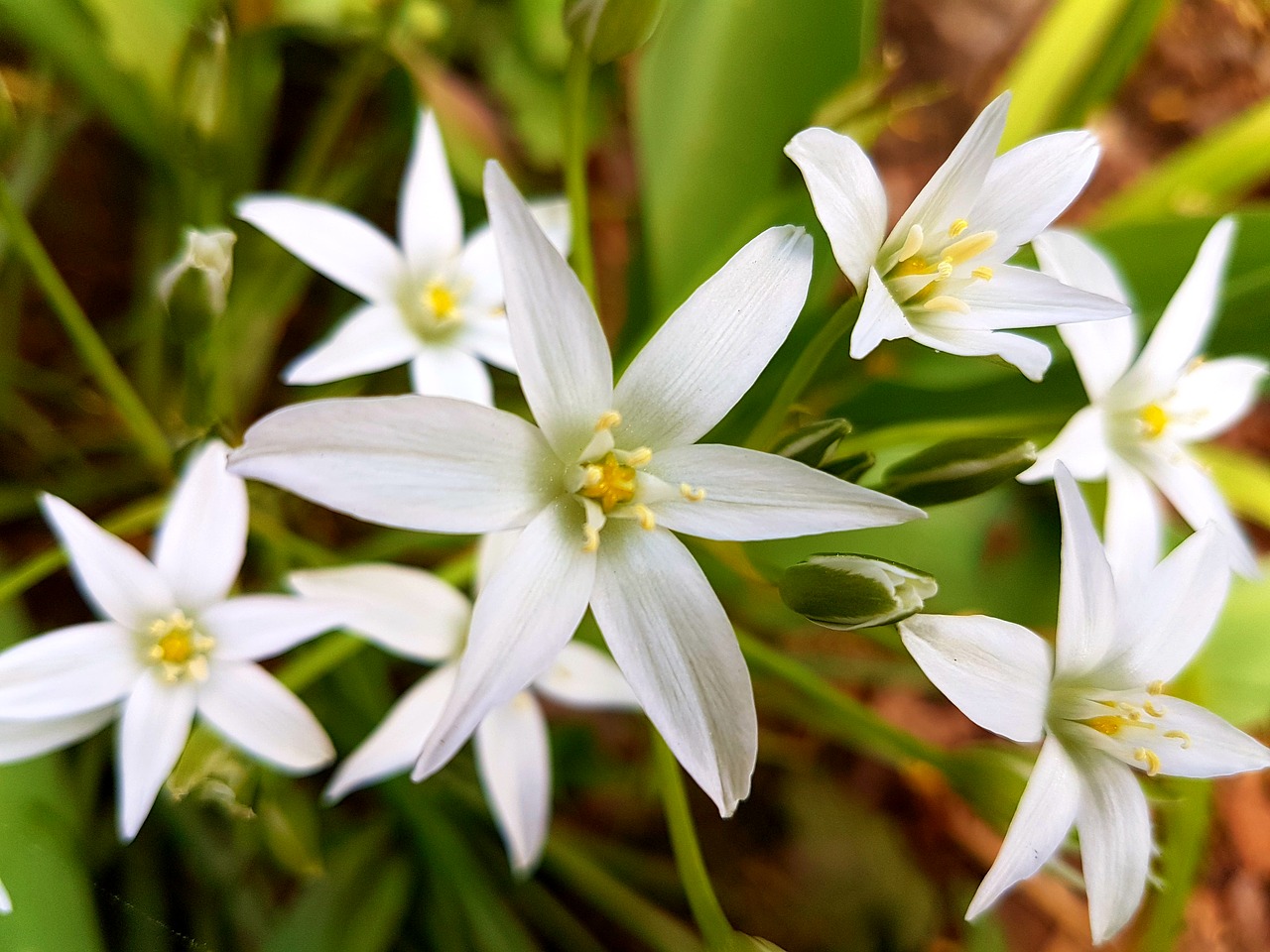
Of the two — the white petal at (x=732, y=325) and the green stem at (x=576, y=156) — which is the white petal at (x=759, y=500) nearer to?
the white petal at (x=732, y=325)

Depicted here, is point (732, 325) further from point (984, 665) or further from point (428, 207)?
point (428, 207)

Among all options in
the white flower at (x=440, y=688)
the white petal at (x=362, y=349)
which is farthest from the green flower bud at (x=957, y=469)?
the white petal at (x=362, y=349)

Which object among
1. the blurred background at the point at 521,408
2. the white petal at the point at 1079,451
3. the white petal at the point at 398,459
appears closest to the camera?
the white petal at the point at 398,459

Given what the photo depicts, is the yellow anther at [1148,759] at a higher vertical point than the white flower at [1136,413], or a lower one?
lower

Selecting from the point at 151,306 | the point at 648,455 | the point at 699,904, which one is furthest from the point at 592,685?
the point at 151,306

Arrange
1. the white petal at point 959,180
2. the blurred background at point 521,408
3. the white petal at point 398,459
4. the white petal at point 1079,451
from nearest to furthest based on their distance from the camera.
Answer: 1. the white petal at point 398,459
2. the white petal at point 959,180
3. the white petal at point 1079,451
4. the blurred background at point 521,408

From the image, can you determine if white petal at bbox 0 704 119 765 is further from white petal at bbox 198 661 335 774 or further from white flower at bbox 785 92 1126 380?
white flower at bbox 785 92 1126 380
